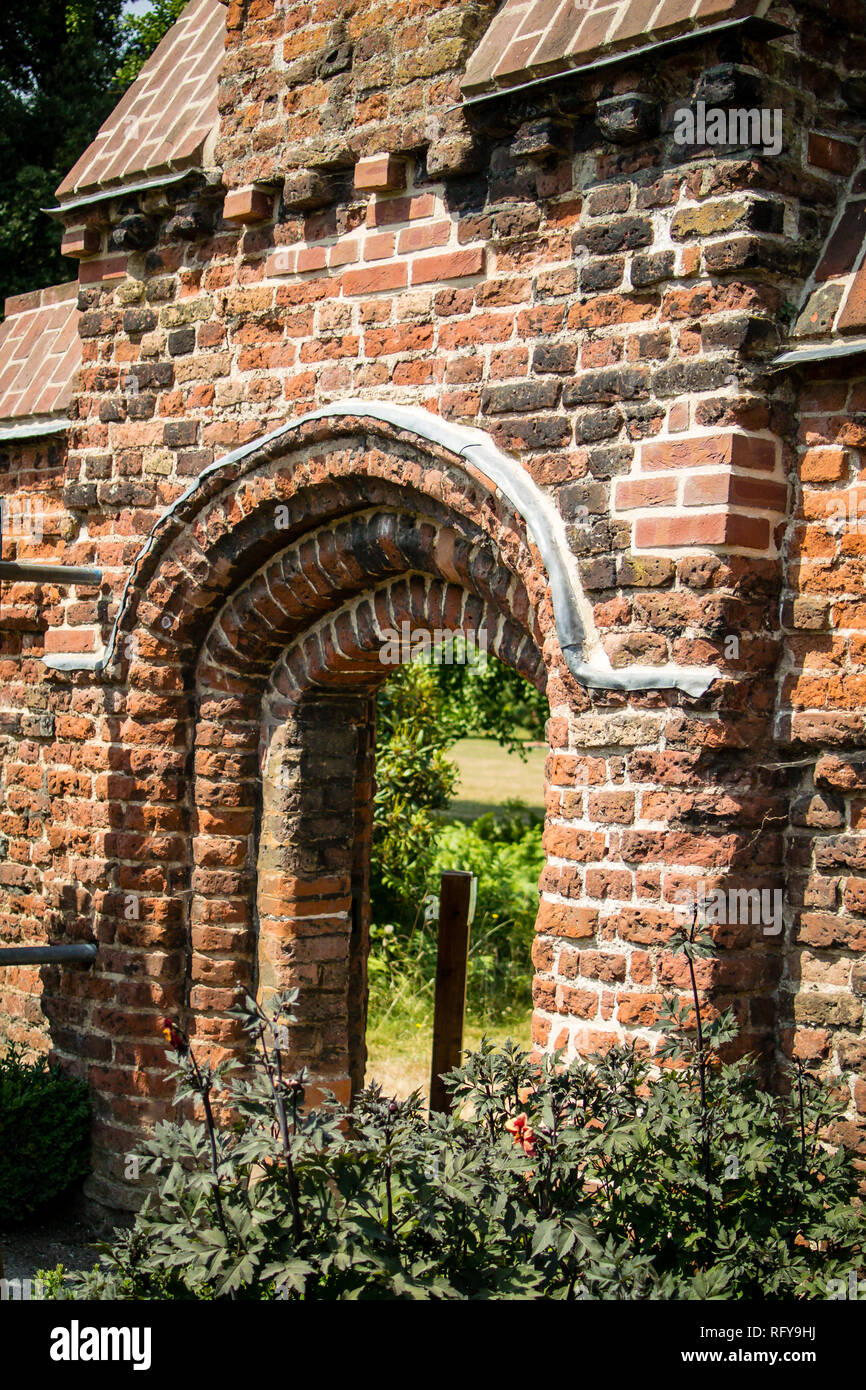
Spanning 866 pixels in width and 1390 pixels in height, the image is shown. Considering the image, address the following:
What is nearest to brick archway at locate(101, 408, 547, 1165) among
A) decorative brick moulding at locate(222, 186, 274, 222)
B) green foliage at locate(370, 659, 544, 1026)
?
decorative brick moulding at locate(222, 186, 274, 222)

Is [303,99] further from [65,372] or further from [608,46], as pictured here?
[65,372]

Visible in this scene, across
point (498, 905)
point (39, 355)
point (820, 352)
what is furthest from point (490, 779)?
point (820, 352)

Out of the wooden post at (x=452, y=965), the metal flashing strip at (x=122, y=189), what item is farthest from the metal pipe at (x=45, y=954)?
the metal flashing strip at (x=122, y=189)

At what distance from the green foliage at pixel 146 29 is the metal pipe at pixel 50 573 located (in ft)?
23.2

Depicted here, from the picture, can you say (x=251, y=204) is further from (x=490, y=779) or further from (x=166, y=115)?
(x=490, y=779)

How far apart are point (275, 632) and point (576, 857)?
186 centimetres

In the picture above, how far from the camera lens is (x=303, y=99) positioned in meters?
4.80

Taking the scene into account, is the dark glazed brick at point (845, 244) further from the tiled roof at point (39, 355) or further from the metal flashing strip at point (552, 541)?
the tiled roof at point (39, 355)

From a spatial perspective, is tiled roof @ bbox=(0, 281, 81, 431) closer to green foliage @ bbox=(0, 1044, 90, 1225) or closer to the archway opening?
green foliage @ bbox=(0, 1044, 90, 1225)

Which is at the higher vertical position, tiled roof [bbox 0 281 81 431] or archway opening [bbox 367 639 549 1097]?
tiled roof [bbox 0 281 81 431]

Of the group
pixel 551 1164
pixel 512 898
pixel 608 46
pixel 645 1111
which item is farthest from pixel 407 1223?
pixel 512 898

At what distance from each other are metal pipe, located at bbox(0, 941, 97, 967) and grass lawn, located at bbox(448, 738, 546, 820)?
10651mm

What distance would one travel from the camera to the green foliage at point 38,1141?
5.37 m

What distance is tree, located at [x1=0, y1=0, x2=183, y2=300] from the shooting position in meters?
11.2
